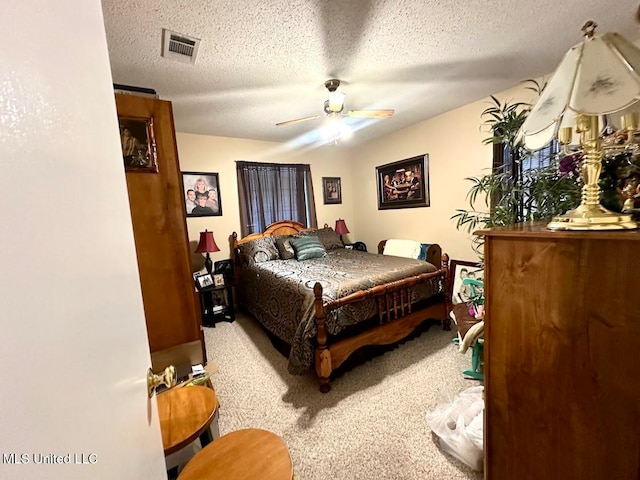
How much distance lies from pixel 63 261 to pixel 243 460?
0.94 metres

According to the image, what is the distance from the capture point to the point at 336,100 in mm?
2303

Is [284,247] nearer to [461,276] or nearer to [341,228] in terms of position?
[341,228]

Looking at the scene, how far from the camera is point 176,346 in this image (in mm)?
1667

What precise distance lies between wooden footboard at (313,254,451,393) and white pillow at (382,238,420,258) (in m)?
0.81

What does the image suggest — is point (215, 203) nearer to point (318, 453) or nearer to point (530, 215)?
point (318, 453)

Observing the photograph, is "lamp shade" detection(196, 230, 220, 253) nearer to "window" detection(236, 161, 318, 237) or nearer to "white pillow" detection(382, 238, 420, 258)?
"window" detection(236, 161, 318, 237)

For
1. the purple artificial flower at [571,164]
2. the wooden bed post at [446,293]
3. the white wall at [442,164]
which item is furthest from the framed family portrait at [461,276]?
the purple artificial flower at [571,164]

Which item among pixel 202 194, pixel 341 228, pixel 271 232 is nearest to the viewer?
pixel 202 194

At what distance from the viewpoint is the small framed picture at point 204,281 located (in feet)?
10.6

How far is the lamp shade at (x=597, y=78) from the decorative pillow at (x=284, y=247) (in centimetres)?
310

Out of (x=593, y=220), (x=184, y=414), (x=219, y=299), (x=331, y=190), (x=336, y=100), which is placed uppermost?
(x=336, y=100)

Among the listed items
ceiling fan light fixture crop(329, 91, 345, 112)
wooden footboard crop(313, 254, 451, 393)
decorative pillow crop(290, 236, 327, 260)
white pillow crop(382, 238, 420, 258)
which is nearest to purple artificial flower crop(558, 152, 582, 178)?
wooden footboard crop(313, 254, 451, 393)

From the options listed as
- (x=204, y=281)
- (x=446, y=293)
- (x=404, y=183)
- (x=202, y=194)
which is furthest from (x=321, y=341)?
(x=404, y=183)

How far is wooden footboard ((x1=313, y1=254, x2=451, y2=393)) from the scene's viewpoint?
196cm
